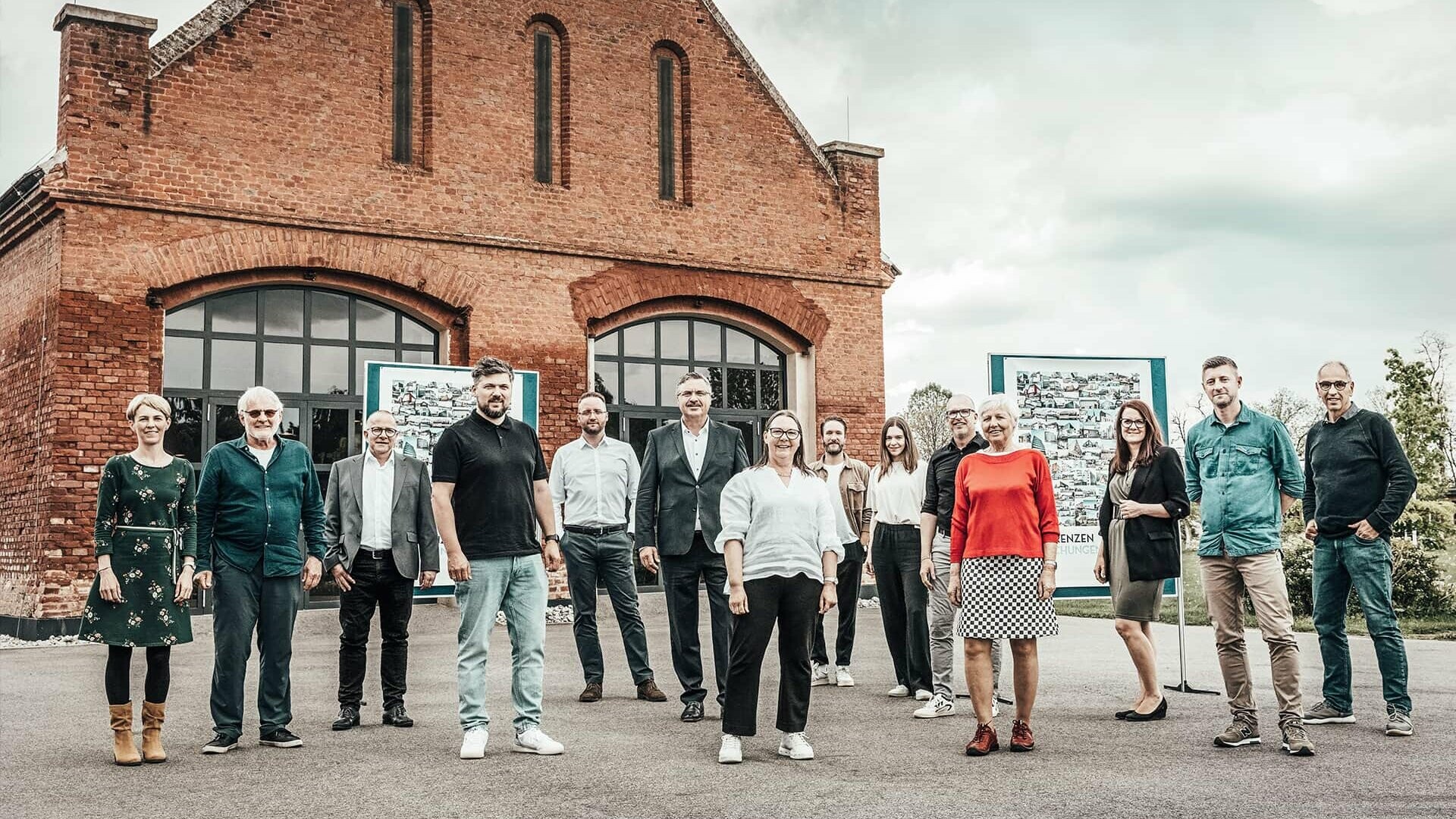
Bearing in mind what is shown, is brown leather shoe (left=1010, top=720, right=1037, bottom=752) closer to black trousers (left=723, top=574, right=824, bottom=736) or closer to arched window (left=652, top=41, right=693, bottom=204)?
black trousers (left=723, top=574, right=824, bottom=736)

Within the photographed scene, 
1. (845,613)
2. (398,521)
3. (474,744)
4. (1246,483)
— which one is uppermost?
(1246,483)

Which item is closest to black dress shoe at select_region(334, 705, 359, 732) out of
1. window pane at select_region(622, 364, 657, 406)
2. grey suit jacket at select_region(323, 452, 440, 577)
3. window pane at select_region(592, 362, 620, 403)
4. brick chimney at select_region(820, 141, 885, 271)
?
grey suit jacket at select_region(323, 452, 440, 577)

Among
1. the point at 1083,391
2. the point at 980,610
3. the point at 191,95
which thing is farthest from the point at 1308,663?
the point at 191,95

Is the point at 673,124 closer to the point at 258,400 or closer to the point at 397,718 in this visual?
the point at 258,400

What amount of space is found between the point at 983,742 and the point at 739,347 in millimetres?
11720

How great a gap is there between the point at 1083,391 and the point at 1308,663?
3.02 metres

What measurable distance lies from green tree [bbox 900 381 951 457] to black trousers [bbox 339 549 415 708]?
4030cm

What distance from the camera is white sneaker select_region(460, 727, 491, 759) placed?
20.9 feet

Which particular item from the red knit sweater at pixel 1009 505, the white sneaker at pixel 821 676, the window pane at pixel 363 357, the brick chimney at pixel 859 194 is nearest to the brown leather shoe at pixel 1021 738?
the red knit sweater at pixel 1009 505

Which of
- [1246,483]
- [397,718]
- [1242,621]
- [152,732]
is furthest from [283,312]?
[1242,621]

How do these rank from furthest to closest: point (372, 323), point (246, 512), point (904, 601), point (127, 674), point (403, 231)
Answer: point (372, 323) → point (403, 231) → point (904, 601) → point (246, 512) → point (127, 674)

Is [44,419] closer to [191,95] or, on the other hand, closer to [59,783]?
[191,95]

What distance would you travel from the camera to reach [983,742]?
20.9ft

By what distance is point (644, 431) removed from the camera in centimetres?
1680
